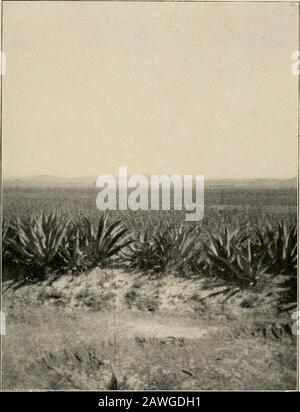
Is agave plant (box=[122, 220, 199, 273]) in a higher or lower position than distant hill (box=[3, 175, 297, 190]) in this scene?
lower

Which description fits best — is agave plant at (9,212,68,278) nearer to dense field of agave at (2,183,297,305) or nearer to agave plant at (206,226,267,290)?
dense field of agave at (2,183,297,305)

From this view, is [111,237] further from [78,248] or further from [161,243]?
[161,243]

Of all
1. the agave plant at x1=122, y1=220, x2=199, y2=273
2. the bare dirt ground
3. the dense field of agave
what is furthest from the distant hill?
the bare dirt ground

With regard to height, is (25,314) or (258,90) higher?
(258,90)

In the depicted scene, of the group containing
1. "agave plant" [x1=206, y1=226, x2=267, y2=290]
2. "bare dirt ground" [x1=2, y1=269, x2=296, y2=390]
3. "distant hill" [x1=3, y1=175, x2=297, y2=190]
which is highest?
"distant hill" [x1=3, y1=175, x2=297, y2=190]

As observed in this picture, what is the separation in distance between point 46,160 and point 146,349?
171 centimetres

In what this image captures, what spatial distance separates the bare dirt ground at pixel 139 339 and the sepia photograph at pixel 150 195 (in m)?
0.01

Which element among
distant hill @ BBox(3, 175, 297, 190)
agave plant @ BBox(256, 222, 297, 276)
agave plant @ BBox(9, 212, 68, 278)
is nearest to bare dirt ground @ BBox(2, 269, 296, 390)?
agave plant @ BBox(9, 212, 68, 278)

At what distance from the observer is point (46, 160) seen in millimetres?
3549

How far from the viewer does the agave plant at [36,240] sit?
358 centimetres

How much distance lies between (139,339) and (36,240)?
1149 millimetres

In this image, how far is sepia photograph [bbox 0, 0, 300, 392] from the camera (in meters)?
3.50
